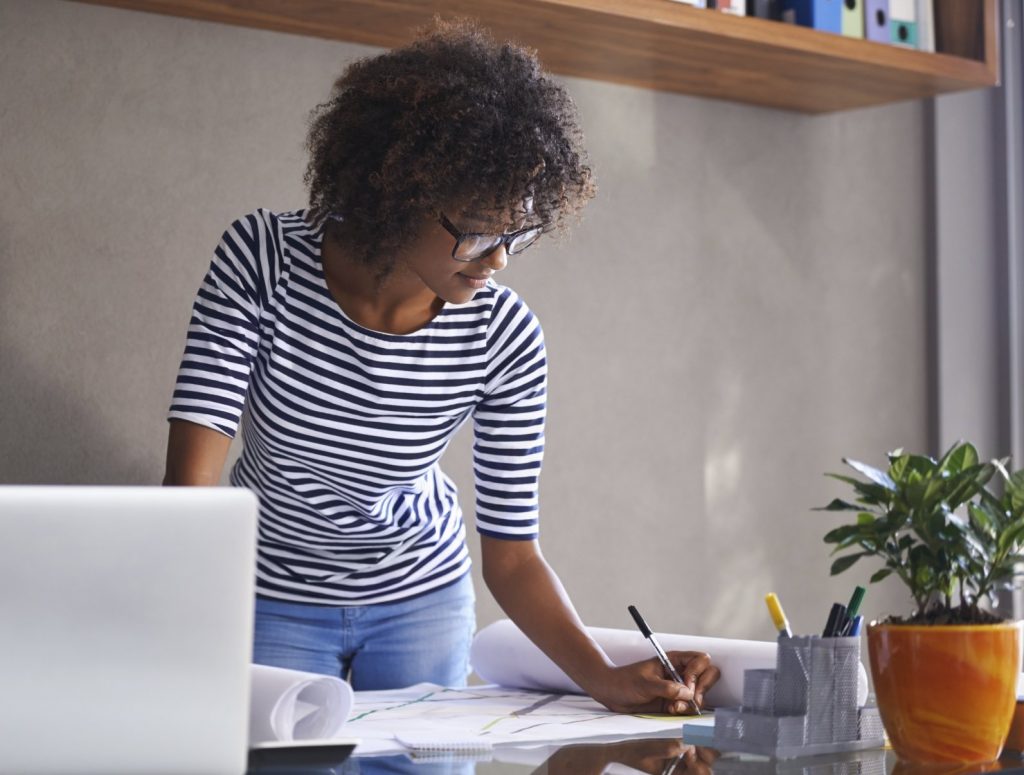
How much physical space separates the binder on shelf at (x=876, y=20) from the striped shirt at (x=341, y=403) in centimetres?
122

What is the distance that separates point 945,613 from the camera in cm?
112

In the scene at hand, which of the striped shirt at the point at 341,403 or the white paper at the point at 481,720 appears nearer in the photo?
the white paper at the point at 481,720

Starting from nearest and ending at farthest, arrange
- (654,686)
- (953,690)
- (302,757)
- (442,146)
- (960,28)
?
(302,757), (953,690), (654,686), (442,146), (960,28)

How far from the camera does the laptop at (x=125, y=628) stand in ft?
2.68

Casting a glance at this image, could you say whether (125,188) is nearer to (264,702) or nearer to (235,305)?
(235,305)

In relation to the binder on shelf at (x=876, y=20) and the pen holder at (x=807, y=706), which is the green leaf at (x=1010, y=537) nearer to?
the pen holder at (x=807, y=706)

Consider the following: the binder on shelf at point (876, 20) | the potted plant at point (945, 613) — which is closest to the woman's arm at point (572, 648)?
the potted plant at point (945, 613)

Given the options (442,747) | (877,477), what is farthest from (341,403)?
(877,477)

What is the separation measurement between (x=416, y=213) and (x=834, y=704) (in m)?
0.77

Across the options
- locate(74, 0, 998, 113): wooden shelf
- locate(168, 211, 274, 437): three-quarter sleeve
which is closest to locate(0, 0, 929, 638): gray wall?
locate(74, 0, 998, 113): wooden shelf

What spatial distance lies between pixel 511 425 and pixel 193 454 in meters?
0.43

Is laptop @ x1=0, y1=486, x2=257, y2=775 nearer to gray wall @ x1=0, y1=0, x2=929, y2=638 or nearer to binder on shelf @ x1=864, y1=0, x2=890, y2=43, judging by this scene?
gray wall @ x1=0, y1=0, x2=929, y2=638

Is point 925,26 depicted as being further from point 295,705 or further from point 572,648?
point 295,705

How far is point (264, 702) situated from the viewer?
1.03 meters
